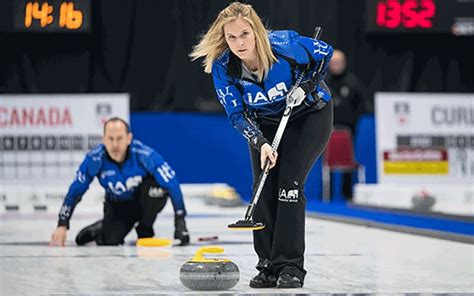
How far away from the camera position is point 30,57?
1251 centimetres

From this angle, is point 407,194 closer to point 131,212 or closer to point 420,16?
point 420,16

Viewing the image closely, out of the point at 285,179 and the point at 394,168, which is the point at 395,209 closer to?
the point at 394,168

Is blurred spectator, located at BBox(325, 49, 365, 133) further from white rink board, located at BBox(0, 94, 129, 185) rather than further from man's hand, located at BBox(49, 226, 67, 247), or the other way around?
man's hand, located at BBox(49, 226, 67, 247)

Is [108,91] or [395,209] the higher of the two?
[108,91]

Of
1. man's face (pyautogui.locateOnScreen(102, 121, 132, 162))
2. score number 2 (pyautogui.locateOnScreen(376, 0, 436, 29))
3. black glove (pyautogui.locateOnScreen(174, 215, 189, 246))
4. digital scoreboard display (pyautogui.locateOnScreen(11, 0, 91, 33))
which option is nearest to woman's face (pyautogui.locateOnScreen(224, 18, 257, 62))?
man's face (pyautogui.locateOnScreen(102, 121, 132, 162))

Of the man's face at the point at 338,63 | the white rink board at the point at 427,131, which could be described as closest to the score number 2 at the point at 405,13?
the man's face at the point at 338,63

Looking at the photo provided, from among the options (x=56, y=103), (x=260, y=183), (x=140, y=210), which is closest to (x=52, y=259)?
(x=140, y=210)

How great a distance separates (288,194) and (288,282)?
0.37 m

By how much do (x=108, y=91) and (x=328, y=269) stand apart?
7.76 metres

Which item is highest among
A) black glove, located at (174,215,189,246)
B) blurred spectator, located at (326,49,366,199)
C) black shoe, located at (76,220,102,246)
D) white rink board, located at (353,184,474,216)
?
blurred spectator, located at (326,49,366,199)

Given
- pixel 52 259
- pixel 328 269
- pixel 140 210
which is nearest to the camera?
pixel 328 269

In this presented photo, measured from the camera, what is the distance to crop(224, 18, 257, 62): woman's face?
418cm

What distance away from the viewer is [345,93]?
12.9 metres

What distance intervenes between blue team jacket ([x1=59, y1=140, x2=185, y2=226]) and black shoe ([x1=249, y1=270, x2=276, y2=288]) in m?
2.31
